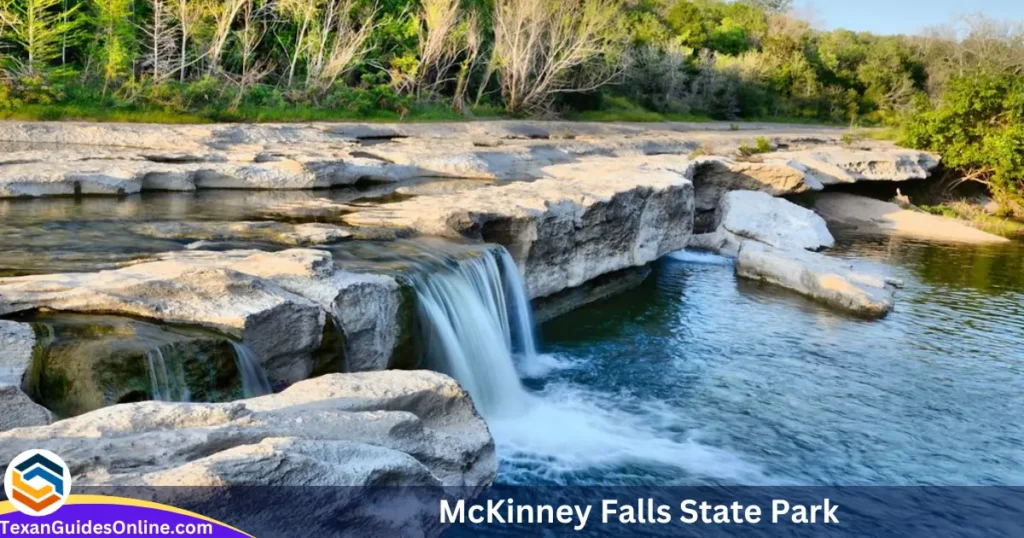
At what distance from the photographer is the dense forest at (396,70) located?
21406 millimetres

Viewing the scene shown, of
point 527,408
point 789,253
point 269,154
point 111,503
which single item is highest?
point 269,154

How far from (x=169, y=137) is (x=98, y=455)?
14204 mm

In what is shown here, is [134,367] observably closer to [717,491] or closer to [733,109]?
[717,491]

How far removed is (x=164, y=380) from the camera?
5688mm

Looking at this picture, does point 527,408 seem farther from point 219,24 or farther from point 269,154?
point 219,24

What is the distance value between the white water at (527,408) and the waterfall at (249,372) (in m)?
2.10

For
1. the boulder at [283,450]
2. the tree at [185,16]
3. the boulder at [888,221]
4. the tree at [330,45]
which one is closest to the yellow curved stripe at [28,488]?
the boulder at [283,450]

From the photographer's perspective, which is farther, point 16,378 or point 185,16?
point 185,16

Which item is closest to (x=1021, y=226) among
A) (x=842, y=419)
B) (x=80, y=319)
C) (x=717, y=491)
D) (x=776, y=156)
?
(x=776, y=156)

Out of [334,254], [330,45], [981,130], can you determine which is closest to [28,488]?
[334,254]

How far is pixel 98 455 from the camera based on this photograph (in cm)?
392

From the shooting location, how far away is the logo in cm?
373

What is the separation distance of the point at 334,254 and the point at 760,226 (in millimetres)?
12108

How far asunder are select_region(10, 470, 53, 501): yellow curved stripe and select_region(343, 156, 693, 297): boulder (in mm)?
7124
